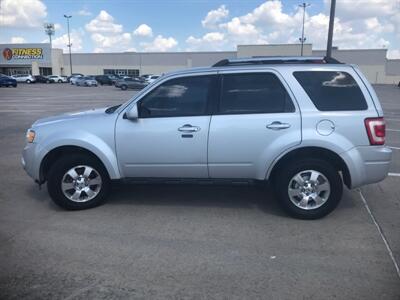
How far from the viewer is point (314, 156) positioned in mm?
5004

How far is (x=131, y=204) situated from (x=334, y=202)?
2.70 m

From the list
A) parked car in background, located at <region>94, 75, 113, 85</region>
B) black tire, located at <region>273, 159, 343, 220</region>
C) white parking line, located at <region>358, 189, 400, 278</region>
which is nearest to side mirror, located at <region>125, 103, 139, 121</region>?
black tire, located at <region>273, 159, 343, 220</region>

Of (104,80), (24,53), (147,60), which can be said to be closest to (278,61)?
(104,80)

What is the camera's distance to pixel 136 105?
202 inches

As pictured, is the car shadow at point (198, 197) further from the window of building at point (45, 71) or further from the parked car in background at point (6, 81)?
the window of building at point (45, 71)

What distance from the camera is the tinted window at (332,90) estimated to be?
4898 mm

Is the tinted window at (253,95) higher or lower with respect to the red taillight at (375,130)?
higher

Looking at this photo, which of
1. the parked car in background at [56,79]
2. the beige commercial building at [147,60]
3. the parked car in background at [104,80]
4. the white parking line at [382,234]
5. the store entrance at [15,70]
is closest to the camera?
the white parking line at [382,234]

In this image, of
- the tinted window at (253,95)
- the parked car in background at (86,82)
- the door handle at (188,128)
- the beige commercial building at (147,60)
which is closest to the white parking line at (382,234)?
the tinted window at (253,95)

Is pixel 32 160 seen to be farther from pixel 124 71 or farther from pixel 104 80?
pixel 124 71

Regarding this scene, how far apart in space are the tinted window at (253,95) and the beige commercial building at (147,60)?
73.6 m

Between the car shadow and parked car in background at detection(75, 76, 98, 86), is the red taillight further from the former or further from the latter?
parked car in background at detection(75, 76, 98, 86)

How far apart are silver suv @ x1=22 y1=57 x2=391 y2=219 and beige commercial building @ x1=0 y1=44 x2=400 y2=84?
73606 mm

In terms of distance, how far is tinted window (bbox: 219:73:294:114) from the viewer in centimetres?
497
